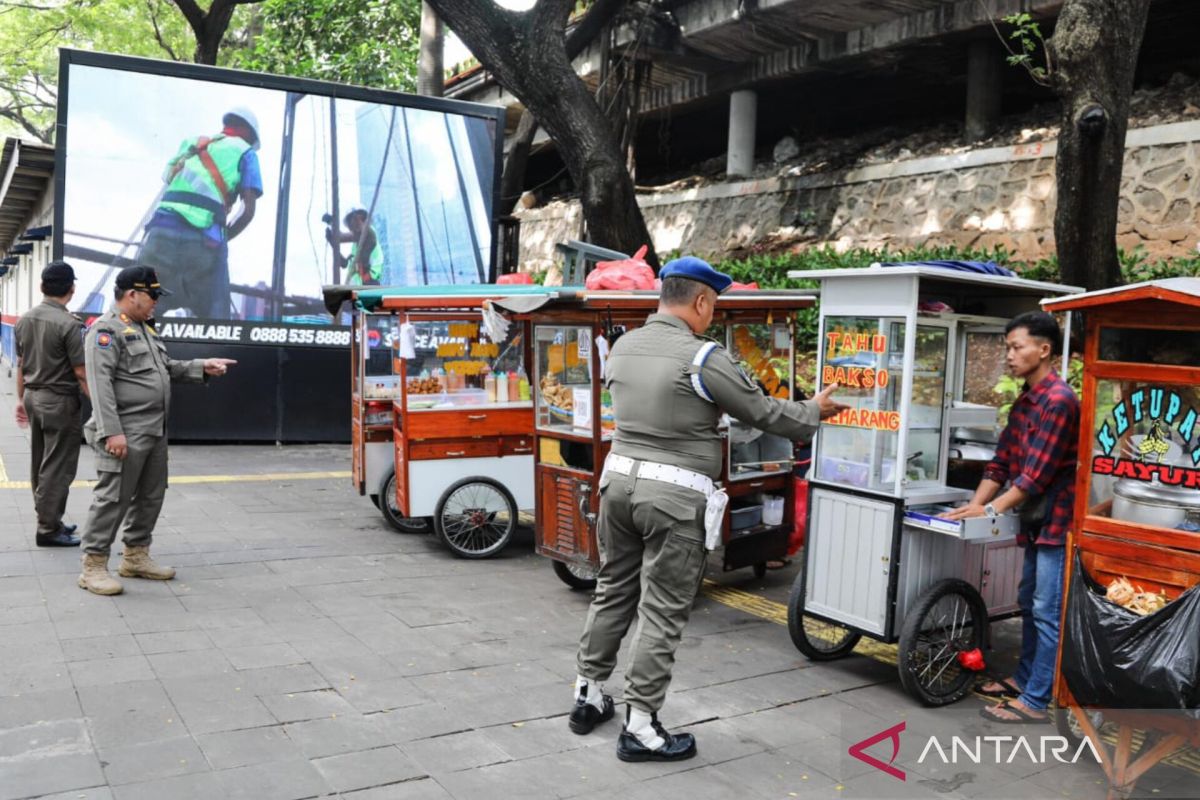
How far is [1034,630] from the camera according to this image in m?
4.69

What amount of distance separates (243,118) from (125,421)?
7537 mm

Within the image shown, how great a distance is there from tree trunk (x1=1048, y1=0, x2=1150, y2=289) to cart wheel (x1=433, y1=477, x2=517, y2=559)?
14.5 ft

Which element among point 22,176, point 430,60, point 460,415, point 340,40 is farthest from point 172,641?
point 340,40

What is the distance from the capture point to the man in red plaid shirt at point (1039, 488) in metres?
4.44

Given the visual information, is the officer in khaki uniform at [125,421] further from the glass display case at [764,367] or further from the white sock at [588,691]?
the glass display case at [764,367]

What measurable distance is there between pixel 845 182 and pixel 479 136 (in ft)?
17.1

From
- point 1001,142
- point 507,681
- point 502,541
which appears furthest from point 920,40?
point 507,681

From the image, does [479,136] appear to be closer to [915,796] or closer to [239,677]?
[239,677]

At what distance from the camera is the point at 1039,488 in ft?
14.6

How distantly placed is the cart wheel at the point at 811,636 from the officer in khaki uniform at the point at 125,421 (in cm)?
394

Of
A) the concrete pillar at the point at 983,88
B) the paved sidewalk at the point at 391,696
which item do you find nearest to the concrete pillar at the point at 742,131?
the concrete pillar at the point at 983,88

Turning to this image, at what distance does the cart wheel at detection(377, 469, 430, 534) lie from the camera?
8.11m

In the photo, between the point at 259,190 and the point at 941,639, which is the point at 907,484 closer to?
the point at 941,639

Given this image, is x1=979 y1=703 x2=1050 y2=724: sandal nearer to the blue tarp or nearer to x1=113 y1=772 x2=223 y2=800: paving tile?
the blue tarp
